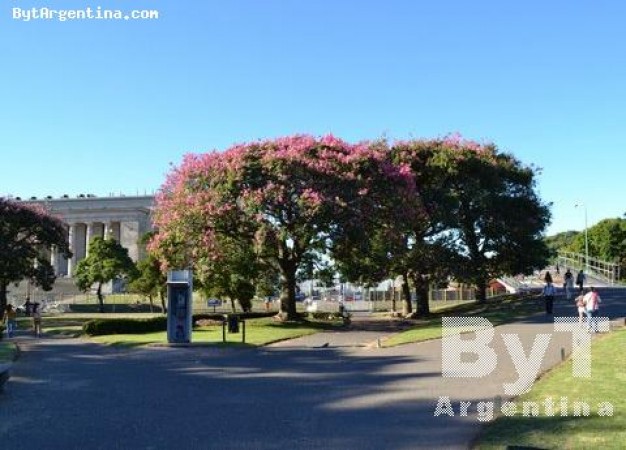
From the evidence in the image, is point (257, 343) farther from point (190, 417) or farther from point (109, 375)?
point (190, 417)

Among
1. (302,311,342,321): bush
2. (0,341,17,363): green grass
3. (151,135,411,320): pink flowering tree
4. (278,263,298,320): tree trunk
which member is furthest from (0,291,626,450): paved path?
(302,311,342,321): bush

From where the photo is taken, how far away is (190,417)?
35.5 ft

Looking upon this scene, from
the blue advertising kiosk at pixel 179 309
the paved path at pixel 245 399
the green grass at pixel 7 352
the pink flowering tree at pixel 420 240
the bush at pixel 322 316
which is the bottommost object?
the green grass at pixel 7 352

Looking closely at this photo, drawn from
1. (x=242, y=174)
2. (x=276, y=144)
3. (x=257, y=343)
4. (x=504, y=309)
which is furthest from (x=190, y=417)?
(x=504, y=309)

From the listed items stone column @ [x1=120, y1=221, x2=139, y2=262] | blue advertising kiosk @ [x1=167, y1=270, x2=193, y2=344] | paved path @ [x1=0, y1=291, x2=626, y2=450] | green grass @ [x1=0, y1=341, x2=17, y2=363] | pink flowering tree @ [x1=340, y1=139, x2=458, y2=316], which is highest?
stone column @ [x1=120, y1=221, x2=139, y2=262]

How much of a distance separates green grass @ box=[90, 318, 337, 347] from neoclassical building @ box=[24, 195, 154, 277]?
78.4 meters

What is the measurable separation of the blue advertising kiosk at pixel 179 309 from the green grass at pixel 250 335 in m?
0.72

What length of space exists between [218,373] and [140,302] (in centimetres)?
5419

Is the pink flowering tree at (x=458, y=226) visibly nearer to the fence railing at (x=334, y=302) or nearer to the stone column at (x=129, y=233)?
the fence railing at (x=334, y=302)

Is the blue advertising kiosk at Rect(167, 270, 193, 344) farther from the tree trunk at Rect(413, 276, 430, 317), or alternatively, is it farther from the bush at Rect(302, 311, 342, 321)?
the tree trunk at Rect(413, 276, 430, 317)

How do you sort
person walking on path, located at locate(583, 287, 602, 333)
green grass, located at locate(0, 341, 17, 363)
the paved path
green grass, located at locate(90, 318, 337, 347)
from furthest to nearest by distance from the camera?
green grass, located at locate(90, 318, 337, 347), person walking on path, located at locate(583, 287, 602, 333), green grass, located at locate(0, 341, 17, 363), the paved path

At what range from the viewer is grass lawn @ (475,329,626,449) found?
841 cm

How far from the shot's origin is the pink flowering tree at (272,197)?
30859 millimetres

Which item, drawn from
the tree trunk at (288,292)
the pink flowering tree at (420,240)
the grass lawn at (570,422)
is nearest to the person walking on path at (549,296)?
the pink flowering tree at (420,240)
